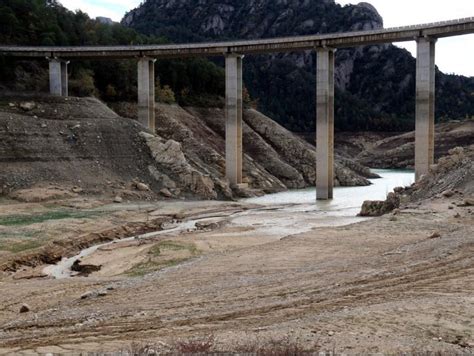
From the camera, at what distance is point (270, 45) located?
5891 cm

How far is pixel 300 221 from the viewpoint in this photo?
36344 millimetres

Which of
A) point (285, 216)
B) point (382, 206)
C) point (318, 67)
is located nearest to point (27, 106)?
point (318, 67)

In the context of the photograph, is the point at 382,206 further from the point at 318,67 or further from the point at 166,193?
the point at 318,67

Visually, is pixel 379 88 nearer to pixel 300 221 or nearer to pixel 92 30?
pixel 92 30

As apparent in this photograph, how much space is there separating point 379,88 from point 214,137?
420 ft

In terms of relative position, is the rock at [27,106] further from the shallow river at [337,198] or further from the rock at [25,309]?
the rock at [25,309]

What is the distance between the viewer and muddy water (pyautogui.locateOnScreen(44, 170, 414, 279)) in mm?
28922

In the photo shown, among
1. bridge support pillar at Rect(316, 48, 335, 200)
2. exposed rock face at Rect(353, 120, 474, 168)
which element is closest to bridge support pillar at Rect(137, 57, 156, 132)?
bridge support pillar at Rect(316, 48, 335, 200)

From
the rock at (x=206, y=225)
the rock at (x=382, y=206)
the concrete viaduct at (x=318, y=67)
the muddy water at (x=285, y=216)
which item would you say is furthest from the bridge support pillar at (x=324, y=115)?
the rock at (x=206, y=225)

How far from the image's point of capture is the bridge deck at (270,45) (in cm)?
4828

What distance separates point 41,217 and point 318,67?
3300cm

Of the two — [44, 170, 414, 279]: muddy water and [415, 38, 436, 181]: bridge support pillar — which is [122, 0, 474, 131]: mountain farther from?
[415, 38, 436, 181]: bridge support pillar

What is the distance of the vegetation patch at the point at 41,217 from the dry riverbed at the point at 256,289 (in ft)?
2.40

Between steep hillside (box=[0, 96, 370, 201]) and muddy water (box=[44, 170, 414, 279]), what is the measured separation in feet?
17.5
